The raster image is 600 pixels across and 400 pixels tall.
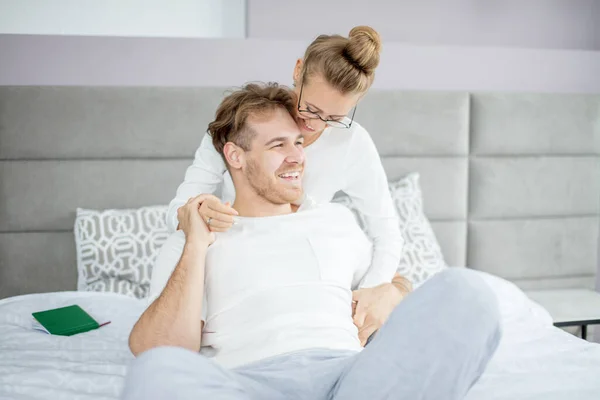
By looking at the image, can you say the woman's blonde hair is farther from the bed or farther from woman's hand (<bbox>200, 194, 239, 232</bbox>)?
the bed

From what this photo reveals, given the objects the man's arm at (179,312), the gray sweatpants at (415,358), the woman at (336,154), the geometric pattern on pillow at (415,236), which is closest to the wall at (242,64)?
the geometric pattern on pillow at (415,236)

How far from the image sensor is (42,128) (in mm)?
2395

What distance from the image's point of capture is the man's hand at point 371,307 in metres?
1.59

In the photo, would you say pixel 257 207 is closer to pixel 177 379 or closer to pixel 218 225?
pixel 218 225

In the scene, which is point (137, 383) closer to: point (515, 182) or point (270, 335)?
point (270, 335)

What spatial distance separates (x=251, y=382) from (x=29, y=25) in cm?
198

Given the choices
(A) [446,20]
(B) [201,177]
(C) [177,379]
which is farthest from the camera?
(A) [446,20]

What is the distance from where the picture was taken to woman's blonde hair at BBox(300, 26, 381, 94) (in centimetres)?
153

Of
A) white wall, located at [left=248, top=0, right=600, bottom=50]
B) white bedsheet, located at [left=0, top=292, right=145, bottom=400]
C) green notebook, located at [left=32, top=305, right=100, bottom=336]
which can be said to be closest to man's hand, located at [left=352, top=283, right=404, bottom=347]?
white bedsheet, located at [left=0, top=292, right=145, bottom=400]

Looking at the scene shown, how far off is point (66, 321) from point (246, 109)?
867 mm

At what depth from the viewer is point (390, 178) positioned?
2.63 m

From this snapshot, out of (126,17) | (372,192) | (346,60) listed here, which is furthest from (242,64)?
(346,60)

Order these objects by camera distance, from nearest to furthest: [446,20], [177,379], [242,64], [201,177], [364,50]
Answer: [177,379] → [364,50] → [201,177] → [242,64] → [446,20]

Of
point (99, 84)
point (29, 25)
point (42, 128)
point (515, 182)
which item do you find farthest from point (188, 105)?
point (515, 182)
